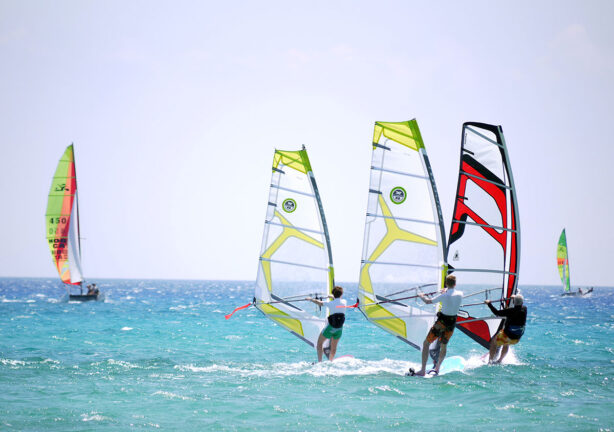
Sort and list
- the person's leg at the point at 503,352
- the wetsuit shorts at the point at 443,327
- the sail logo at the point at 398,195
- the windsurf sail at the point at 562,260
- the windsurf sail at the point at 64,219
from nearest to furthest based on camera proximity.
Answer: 1. the wetsuit shorts at the point at 443,327
2. the sail logo at the point at 398,195
3. the person's leg at the point at 503,352
4. the windsurf sail at the point at 64,219
5. the windsurf sail at the point at 562,260

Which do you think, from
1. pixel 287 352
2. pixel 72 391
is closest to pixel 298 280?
pixel 287 352

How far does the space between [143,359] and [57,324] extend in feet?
41.1

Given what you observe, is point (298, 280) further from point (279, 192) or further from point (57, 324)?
point (57, 324)

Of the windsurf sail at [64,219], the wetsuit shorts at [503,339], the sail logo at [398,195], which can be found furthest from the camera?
the windsurf sail at [64,219]

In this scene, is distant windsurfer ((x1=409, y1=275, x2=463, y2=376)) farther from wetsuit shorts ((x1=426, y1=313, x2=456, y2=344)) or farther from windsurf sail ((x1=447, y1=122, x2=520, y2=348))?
windsurf sail ((x1=447, y1=122, x2=520, y2=348))

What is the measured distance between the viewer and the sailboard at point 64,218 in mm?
38375

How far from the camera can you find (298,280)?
13398 mm

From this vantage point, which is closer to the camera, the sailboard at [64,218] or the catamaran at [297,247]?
the catamaran at [297,247]

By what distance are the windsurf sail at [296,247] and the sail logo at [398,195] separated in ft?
5.11

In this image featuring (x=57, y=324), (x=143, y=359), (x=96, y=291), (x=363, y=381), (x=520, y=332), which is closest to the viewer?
(x=363, y=381)

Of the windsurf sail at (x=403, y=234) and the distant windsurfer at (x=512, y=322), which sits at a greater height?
the windsurf sail at (x=403, y=234)

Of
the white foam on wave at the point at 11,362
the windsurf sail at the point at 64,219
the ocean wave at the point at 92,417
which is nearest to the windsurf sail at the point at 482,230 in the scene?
the ocean wave at the point at 92,417

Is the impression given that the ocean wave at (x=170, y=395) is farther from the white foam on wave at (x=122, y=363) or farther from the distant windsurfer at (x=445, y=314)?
the distant windsurfer at (x=445, y=314)

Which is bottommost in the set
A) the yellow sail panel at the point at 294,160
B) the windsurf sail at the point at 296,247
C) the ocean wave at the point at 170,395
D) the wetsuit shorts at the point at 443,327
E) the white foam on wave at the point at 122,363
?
the white foam on wave at the point at 122,363
